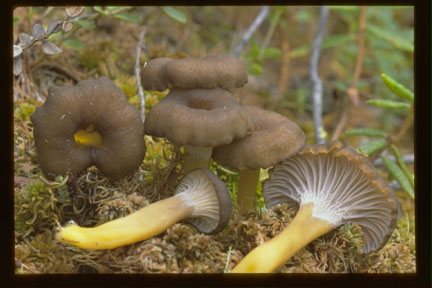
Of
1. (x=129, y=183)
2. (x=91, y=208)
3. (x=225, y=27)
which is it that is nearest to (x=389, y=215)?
(x=129, y=183)

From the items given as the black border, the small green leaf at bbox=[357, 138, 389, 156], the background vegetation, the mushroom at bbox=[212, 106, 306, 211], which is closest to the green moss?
the background vegetation

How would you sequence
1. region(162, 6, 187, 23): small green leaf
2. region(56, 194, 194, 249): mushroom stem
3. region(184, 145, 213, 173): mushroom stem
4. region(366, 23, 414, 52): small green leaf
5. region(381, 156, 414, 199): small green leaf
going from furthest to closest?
region(366, 23, 414, 52): small green leaf
region(162, 6, 187, 23): small green leaf
region(381, 156, 414, 199): small green leaf
region(184, 145, 213, 173): mushroom stem
region(56, 194, 194, 249): mushroom stem

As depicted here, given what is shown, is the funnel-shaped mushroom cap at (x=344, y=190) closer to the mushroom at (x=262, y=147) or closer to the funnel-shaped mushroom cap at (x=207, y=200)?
the mushroom at (x=262, y=147)

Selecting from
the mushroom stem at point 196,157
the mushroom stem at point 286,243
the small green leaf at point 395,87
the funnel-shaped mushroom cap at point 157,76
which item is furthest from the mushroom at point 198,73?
the small green leaf at point 395,87

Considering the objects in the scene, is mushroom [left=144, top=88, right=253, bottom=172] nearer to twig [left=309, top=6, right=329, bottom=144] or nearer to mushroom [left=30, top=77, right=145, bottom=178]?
mushroom [left=30, top=77, right=145, bottom=178]

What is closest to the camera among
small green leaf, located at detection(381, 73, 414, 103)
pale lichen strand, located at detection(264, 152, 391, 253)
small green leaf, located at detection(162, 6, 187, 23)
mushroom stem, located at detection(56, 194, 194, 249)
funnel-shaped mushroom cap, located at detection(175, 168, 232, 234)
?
mushroom stem, located at detection(56, 194, 194, 249)

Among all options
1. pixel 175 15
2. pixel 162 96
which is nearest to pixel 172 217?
pixel 162 96

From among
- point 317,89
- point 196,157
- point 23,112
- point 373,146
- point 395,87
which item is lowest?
point 196,157

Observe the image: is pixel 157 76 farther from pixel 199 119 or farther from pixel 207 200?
pixel 207 200
